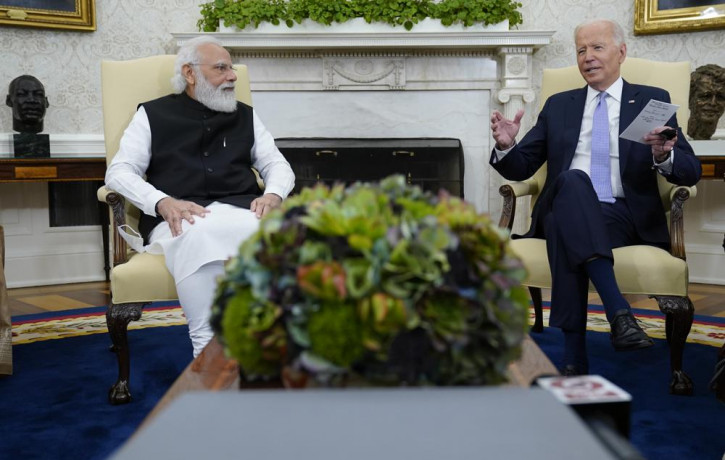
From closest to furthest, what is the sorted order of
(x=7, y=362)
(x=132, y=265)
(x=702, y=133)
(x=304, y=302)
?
(x=304, y=302) → (x=132, y=265) → (x=7, y=362) → (x=702, y=133)

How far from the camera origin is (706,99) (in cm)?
408

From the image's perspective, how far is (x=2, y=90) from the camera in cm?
439

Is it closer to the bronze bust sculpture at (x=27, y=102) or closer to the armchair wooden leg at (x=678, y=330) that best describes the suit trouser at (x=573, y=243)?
the armchair wooden leg at (x=678, y=330)

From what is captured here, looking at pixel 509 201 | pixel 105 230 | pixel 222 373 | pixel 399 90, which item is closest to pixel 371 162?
pixel 399 90

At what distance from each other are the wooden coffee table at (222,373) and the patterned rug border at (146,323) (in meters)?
2.13

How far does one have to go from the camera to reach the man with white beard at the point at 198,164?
2412 millimetres

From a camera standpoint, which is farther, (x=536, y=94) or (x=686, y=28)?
(x=536, y=94)

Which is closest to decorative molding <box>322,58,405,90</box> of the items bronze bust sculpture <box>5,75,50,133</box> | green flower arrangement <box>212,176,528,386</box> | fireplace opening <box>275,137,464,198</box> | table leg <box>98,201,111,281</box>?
fireplace opening <box>275,137,464,198</box>

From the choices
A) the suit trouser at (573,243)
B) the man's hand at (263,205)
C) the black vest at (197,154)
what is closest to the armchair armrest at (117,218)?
the black vest at (197,154)

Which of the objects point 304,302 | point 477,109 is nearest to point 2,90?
point 477,109

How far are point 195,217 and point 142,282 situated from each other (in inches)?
11.0

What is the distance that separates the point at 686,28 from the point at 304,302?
4.44 metres

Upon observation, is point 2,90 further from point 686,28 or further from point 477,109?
point 686,28

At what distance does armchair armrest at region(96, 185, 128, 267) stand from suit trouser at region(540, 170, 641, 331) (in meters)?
1.51
